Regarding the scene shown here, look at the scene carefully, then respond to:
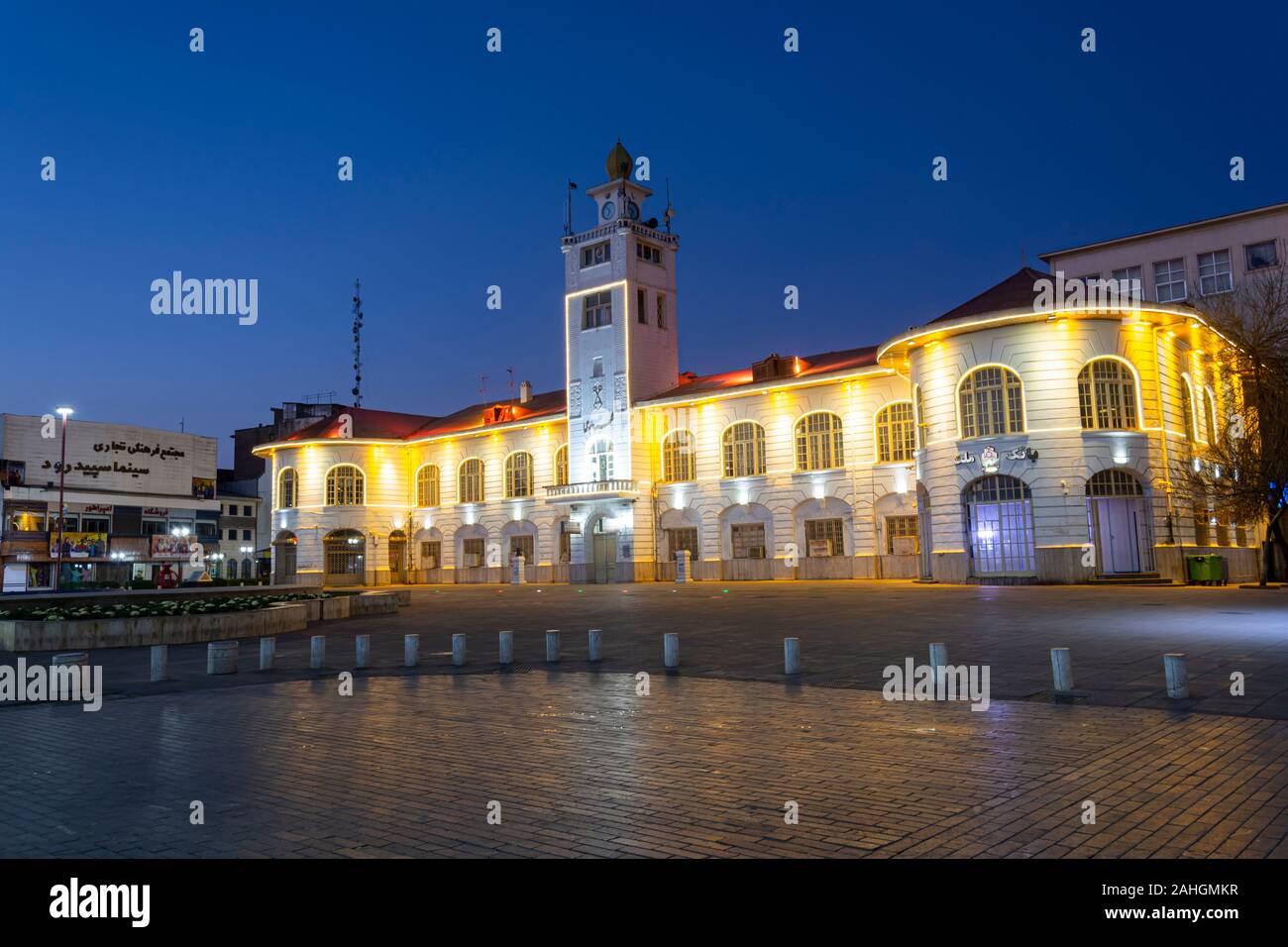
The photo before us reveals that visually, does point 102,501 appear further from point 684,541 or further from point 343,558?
point 684,541

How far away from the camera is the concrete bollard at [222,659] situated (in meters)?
14.5

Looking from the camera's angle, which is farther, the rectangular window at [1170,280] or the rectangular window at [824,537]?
the rectangular window at [824,537]

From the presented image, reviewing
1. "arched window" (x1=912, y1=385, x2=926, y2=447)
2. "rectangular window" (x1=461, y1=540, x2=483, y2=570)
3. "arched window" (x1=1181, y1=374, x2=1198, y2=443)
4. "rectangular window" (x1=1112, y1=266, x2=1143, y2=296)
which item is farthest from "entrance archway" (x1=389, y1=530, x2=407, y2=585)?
"arched window" (x1=1181, y1=374, x2=1198, y2=443)

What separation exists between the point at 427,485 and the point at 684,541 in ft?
67.2

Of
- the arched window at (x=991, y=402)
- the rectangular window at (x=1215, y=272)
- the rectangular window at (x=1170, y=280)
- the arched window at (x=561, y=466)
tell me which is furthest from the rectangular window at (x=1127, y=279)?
the arched window at (x=561, y=466)

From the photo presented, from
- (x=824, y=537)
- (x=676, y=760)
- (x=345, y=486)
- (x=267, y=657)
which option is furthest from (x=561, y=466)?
(x=676, y=760)

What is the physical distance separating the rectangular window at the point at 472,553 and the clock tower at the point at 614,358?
8.61m

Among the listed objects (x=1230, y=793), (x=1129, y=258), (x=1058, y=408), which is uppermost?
(x=1129, y=258)

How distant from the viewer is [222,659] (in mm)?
14555

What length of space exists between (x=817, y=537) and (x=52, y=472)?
58522 mm

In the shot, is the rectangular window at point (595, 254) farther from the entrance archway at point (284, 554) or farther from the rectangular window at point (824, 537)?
the entrance archway at point (284, 554)
